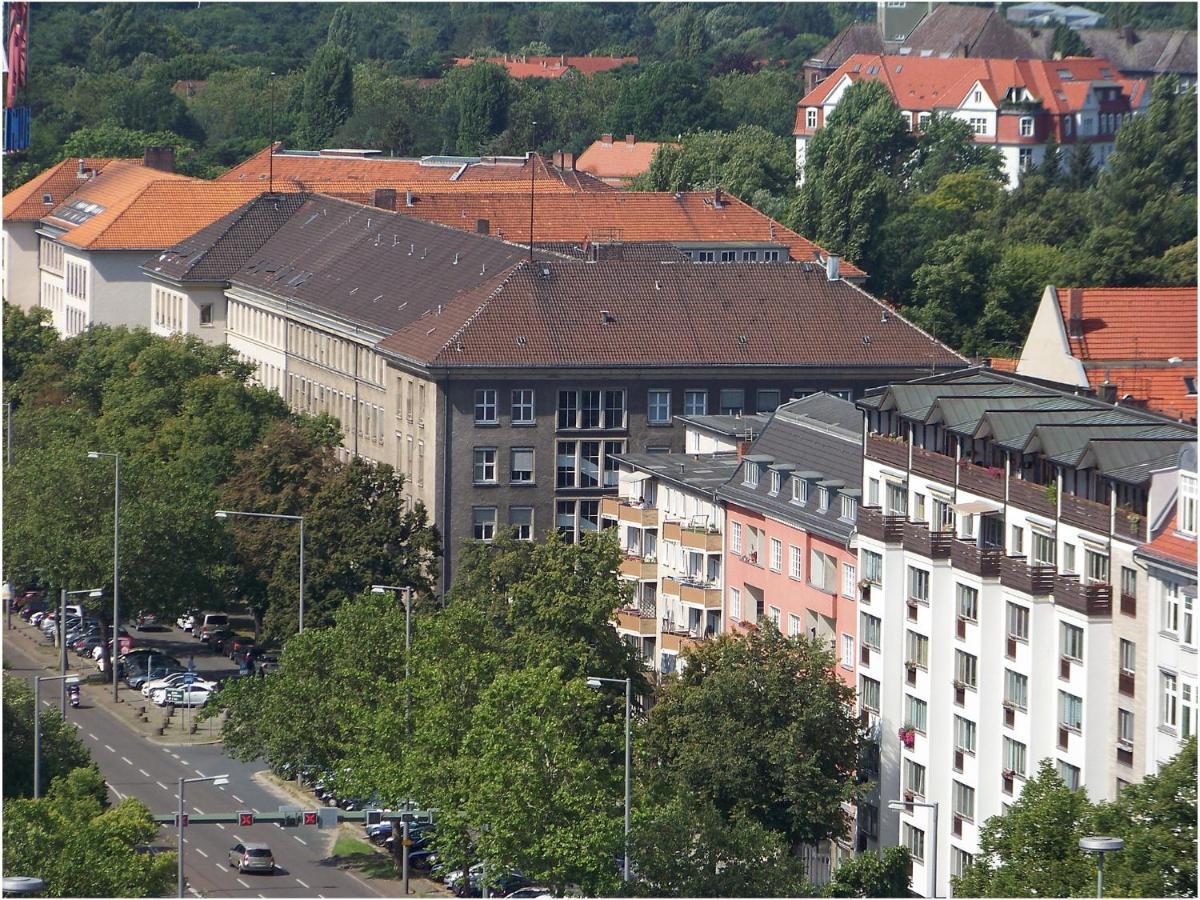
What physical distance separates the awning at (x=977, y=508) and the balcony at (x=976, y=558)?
0.86m

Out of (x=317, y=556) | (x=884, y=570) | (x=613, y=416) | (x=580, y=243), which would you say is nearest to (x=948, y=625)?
(x=884, y=570)

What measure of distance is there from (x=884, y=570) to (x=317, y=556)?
3175 cm

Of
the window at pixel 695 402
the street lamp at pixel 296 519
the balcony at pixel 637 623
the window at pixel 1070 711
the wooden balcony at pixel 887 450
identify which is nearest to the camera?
the window at pixel 1070 711

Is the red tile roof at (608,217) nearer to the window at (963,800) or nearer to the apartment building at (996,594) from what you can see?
the apartment building at (996,594)

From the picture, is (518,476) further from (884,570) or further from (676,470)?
(884,570)

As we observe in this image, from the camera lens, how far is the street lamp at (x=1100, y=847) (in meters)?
72.1

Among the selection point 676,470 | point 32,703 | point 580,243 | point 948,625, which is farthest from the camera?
point 580,243

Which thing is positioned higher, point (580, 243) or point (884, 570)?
point (580, 243)

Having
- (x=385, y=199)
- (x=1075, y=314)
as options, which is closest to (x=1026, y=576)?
(x=1075, y=314)

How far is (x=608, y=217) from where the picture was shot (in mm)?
196375

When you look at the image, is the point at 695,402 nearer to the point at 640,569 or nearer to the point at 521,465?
the point at 521,465

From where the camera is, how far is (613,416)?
13950cm

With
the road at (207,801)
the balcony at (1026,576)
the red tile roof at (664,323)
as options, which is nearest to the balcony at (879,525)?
the balcony at (1026,576)

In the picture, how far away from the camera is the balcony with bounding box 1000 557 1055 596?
298ft
